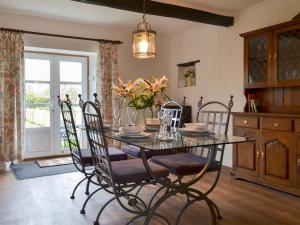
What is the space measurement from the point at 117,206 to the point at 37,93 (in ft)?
9.93

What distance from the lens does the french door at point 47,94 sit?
4934 millimetres

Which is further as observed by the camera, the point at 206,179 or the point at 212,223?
the point at 206,179

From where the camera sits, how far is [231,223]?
7.94 feet

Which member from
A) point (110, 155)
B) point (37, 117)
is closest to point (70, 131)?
point (110, 155)

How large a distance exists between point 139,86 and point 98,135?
0.63 metres

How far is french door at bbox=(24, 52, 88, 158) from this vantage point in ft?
16.2

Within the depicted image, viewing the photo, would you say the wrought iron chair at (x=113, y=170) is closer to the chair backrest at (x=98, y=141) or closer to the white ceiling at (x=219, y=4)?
the chair backrest at (x=98, y=141)

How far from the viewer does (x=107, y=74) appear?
16.5 feet

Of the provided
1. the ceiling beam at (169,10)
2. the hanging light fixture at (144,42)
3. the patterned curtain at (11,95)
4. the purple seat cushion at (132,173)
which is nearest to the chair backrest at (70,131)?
the purple seat cushion at (132,173)

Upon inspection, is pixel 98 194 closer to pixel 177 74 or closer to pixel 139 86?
pixel 139 86

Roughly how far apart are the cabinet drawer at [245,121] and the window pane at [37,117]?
3272 millimetres

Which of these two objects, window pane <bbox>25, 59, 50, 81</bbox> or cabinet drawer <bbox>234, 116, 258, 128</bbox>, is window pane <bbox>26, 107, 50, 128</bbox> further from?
cabinet drawer <bbox>234, 116, 258, 128</bbox>

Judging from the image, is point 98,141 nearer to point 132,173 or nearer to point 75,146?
point 132,173

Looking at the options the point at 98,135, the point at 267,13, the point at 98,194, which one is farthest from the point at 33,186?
the point at 267,13
